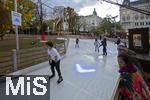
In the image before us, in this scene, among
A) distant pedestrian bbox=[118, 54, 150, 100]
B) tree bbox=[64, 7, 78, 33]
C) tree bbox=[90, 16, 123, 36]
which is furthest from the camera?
tree bbox=[90, 16, 123, 36]

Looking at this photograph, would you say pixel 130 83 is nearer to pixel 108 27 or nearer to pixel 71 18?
pixel 71 18

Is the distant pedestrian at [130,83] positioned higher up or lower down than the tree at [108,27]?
lower down

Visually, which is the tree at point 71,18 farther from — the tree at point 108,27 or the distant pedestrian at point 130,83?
the distant pedestrian at point 130,83

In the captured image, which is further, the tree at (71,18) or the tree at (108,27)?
the tree at (108,27)

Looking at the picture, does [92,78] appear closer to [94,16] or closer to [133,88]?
[133,88]

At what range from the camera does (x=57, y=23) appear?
79.7 metres

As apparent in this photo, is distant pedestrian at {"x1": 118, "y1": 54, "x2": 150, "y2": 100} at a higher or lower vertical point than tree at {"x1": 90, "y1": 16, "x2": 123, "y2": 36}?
lower

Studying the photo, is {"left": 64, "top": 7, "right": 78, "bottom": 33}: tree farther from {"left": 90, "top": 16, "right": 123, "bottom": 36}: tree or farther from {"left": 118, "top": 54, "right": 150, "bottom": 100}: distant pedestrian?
{"left": 118, "top": 54, "right": 150, "bottom": 100}: distant pedestrian

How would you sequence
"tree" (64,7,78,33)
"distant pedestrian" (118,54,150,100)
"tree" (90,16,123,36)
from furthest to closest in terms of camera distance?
"tree" (90,16,123,36) < "tree" (64,7,78,33) < "distant pedestrian" (118,54,150,100)

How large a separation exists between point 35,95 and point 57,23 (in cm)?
7161

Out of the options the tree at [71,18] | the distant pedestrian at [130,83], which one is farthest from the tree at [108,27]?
the distant pedestrian at [130,83]

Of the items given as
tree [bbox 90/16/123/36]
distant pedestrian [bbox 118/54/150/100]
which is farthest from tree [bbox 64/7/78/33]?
distant pedestrian [bbox 118/54/150/100]

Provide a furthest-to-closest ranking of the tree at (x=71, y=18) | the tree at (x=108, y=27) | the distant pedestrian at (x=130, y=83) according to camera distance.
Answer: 1. the tree at (x=108, y=27)
2. the tree at (x=71, y=18)
3. the distant pedestrian at (x=130, y=83)

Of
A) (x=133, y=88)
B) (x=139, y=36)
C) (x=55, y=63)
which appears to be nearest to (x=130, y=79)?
(x=133, y=88)
